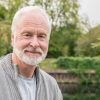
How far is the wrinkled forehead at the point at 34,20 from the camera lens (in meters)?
1.68

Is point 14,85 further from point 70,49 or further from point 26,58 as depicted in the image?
point 70,49

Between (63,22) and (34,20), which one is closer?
(34,20)

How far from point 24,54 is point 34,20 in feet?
0.46

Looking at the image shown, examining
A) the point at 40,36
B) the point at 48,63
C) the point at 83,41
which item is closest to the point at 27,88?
the point at 40,36

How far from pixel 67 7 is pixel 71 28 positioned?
43.5 inches

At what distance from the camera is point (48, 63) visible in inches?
614

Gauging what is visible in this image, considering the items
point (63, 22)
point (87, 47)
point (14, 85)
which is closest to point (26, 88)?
point (14, 85)

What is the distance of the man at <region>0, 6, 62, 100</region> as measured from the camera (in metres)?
1.67

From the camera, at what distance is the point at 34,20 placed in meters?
1.69

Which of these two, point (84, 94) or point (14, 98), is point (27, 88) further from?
point (84, 94)

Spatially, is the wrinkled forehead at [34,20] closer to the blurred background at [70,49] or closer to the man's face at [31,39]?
the man's face at [31,39]

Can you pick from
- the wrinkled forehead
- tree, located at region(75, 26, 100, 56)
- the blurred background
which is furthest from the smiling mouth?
tree, located at region(75, 26, 100, 56)

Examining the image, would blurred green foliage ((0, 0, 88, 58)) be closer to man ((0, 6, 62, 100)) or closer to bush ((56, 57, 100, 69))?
bush ((56, 57, 100, 69))

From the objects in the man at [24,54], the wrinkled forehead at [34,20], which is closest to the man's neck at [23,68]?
the man at [24,54]
